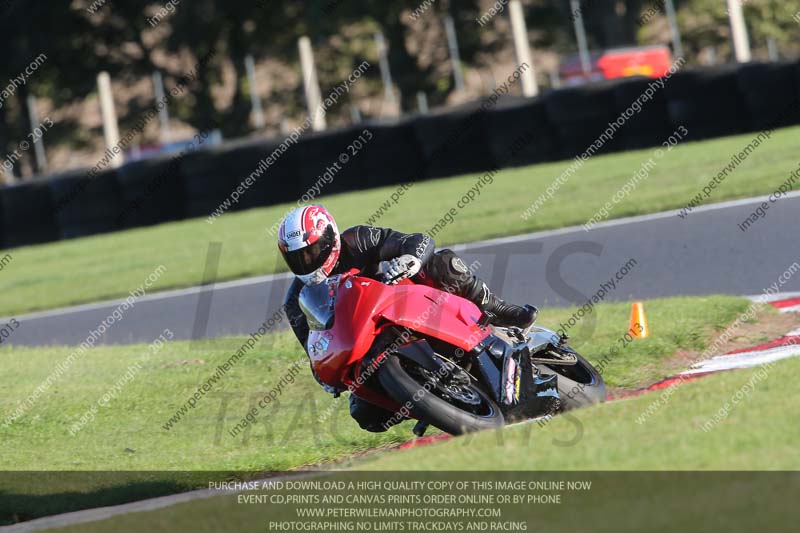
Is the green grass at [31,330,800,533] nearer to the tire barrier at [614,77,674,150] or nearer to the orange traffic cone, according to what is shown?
the orange traffic cone

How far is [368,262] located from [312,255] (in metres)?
0.43

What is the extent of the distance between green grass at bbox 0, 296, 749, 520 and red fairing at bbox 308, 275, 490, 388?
722mm

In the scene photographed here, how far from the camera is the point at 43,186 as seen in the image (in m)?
22.1

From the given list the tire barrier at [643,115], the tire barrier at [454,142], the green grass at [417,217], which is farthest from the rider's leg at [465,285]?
the tire barrier at [454,142]

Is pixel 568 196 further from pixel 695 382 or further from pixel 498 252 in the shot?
pixel 695 382

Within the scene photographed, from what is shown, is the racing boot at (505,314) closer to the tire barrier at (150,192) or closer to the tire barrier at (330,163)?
the tire barrier at (330,163)

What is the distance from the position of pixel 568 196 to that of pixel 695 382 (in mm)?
10667

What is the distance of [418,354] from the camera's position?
6105 millimetres

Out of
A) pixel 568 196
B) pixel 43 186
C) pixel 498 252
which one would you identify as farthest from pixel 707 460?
pixel 43 186

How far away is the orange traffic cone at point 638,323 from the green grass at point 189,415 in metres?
0.08

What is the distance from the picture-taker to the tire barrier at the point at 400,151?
18.5 meters

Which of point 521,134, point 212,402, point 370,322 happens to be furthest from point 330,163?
point 370,322

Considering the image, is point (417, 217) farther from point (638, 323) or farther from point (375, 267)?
point (375, 267)

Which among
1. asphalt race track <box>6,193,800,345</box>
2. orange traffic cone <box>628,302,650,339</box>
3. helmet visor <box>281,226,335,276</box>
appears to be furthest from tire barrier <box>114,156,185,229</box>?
helmet visor <box>281,226,335,276</box>
